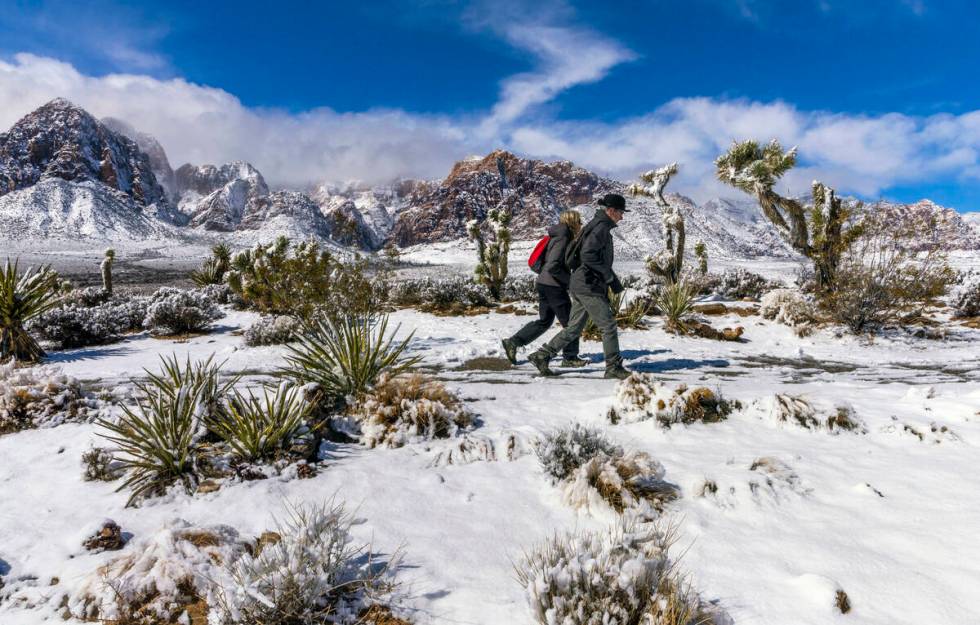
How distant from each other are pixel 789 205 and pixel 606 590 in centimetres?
1425

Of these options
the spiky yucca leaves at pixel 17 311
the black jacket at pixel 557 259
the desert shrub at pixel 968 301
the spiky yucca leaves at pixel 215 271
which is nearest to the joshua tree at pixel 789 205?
the desert shrub at pixel 968 301

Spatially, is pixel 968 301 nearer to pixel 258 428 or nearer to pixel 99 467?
pixel 258 428

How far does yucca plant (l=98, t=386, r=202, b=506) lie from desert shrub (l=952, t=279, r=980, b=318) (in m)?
14.7

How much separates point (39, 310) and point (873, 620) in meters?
10.3

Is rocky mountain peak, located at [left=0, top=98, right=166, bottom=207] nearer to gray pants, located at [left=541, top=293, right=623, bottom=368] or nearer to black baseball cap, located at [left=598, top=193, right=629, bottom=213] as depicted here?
gray pants, located at [left=541, top=293, right=623, bottom=368]

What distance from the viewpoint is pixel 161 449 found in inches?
119

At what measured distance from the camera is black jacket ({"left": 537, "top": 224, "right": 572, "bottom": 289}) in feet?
19.0

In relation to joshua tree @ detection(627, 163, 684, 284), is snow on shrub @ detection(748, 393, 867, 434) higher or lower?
lower

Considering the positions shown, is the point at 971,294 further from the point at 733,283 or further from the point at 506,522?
the point at 506,522

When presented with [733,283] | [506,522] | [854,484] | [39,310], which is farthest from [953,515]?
[733,283]

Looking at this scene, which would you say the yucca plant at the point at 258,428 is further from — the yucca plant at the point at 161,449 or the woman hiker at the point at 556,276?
the woman hiker at the point at 556,276

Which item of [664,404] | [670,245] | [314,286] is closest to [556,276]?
[664,404]

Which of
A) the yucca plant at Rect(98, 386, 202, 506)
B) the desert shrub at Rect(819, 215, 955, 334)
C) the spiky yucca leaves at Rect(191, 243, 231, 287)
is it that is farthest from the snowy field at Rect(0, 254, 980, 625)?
the spiky yucca leaves at Rect(191, 243, 231, 287)

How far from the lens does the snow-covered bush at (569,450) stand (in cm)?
309
